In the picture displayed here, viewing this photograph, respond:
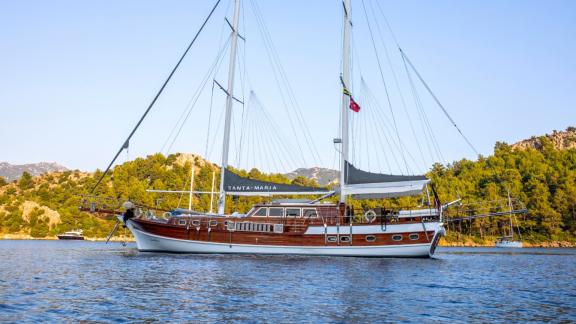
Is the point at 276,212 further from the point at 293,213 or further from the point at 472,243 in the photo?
the point at 472,243

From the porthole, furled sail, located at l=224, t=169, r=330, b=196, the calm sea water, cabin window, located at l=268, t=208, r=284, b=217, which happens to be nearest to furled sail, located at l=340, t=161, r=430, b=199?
furled sail, located at l=224, t=169, r=330, b=196

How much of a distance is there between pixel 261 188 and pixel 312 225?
5.38m

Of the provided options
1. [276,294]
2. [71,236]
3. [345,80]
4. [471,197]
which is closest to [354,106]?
[345,80]

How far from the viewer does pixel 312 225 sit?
4172cm

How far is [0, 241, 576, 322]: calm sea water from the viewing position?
16.7 m

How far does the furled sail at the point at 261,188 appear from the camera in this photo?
4194 centimetres

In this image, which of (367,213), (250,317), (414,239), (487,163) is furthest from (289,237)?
(487,163)

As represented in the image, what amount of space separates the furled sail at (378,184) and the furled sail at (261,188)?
257cm

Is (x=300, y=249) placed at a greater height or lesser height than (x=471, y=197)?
lesser

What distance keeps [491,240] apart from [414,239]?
72.7 m

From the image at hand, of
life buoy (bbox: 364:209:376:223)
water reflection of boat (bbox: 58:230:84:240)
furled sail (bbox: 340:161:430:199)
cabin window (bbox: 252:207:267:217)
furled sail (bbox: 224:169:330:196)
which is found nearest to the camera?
furled sail (bbox: 340:161:430:199)

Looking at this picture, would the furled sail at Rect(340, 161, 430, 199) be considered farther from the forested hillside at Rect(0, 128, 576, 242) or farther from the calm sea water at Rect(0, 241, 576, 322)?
the forested hillside at Rect(0, 128, 576, 242)

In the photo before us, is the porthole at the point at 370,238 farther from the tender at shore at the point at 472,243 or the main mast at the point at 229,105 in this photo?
the tender at shore at the point at 472,243

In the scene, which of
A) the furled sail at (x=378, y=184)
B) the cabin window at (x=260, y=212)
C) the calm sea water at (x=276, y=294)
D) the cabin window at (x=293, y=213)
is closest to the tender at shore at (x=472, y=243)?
the cabin window at (x=260, y=212)
